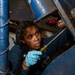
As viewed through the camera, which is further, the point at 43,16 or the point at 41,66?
the point at 41,66

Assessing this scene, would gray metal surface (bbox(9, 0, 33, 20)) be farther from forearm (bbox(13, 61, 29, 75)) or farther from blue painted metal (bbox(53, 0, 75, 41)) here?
blue painted metal (bbox(53, 0, 75, 41))

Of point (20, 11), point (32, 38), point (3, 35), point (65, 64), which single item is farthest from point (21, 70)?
point (20, 11)

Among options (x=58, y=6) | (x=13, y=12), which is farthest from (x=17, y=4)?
(x=58, y=6)

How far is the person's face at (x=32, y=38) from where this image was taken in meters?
1.27

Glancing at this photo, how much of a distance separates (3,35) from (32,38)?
1.66 feet

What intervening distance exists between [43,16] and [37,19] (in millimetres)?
33

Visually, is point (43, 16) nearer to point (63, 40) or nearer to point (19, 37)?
point (19, 37)

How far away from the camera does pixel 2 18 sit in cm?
77

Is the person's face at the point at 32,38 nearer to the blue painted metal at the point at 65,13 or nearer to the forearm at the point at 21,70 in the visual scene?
the forearm at the point at 21,70

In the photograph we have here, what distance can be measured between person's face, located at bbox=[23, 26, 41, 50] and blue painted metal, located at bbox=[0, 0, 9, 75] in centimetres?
44

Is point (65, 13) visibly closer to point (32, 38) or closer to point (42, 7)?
point (42, 7)

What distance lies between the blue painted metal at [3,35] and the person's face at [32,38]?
438mm

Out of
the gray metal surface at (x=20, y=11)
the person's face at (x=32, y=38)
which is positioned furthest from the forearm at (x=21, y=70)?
the gray metal surface at (x=20, y=11)

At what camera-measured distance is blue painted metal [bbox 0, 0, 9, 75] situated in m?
0.76
